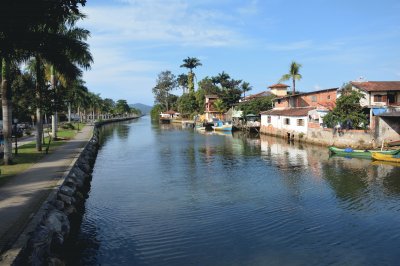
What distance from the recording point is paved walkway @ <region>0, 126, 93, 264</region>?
42.6 ft

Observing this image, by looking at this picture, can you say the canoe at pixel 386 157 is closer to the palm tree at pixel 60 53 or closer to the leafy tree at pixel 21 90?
the palm tree at pixel 60 53

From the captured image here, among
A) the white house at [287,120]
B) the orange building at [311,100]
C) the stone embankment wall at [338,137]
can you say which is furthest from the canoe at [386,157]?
the white house at [287,120]

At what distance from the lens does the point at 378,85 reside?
53.3 meters

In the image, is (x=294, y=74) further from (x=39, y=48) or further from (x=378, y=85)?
(x=39, y=48)

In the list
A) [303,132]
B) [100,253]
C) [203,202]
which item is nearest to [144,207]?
[203,202]

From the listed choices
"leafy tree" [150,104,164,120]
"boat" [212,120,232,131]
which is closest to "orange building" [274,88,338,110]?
"boat" [212,120,232,131]

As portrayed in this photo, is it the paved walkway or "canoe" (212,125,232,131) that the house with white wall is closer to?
"canoe" (212,125,232,131)

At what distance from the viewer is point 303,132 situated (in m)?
58.4

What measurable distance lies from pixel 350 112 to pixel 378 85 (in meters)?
10.4

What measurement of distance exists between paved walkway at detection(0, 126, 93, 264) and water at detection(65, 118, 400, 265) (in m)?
2.47

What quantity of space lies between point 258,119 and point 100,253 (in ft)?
235

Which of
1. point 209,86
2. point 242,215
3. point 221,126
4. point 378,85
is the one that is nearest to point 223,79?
point 209,86

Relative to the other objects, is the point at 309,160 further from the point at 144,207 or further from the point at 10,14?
the point at 10,14

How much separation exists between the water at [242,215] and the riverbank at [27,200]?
2.28 m
